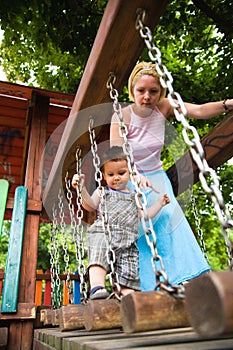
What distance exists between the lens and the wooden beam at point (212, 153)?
2.60m

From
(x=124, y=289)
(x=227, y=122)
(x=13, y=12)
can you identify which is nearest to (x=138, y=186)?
(x=124, y=289)

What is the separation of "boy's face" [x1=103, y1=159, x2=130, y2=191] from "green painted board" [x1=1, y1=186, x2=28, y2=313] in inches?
35.9

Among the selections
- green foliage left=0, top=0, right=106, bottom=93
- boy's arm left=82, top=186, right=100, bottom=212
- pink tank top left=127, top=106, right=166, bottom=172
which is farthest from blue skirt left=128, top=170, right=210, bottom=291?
green foliage left=0, top=0, right=106, bottom=93

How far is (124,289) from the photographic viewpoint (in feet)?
6.93

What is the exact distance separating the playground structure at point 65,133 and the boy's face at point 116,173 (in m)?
0.23

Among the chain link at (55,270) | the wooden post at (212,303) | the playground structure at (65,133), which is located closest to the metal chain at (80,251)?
the playground structure at (65,133)

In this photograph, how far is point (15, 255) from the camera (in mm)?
2799

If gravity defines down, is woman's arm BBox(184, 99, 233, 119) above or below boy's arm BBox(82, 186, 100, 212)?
above

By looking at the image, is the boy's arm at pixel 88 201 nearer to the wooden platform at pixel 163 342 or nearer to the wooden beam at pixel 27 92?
the wooden beam at pixel 27 92

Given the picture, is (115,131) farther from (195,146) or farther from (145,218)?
(195,146)

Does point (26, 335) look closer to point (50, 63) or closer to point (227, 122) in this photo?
point (227, 122)

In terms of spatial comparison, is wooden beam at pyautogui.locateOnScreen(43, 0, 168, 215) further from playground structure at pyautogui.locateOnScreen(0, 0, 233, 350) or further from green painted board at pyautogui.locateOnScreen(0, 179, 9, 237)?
green painted board at pyautogui.locateOnScreen(0, 179, 9, 237)

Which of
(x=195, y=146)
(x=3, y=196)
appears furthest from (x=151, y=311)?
(x=3, y=196)

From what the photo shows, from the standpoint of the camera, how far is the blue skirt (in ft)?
7.78
